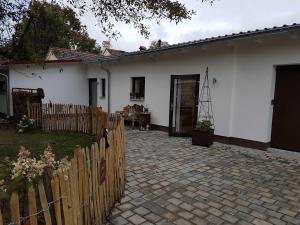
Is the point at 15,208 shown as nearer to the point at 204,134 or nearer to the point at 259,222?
the point at 259,222

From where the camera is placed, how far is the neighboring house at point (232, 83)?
6715 mm

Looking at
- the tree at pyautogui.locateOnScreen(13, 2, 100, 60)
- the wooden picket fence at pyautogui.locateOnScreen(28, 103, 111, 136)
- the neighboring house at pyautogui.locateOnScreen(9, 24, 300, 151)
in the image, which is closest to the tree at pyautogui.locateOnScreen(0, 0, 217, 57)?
the tree at pyautogui.locateOnScreen(13, 2, 100, 60)

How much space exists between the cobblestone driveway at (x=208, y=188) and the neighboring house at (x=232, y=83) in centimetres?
91

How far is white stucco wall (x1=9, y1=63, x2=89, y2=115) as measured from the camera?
1338 centimetres

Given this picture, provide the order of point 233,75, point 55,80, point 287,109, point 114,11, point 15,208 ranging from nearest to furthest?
point 15,208, point 114,11, point 287,109, point 233,75, point 55,80

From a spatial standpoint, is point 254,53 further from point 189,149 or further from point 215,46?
point 189,149

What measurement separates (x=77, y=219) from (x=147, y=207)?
141 centimetres

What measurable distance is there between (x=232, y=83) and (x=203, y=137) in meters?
1.79

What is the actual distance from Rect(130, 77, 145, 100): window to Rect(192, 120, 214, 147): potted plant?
4049mm

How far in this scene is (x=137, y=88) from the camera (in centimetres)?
1155

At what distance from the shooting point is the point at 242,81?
746 cm

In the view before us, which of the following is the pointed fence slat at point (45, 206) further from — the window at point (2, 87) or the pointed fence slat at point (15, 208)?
the window at point (2, 87)

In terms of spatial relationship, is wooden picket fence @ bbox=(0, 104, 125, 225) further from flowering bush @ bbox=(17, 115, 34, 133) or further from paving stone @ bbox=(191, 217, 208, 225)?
flowering bush @ bbox=(17, 115, 34, 133)

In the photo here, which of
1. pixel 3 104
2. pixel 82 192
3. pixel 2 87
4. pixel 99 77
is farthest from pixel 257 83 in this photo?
pixel 2 87
